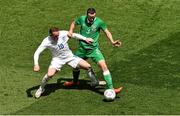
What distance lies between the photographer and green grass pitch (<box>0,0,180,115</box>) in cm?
1482

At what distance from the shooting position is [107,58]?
19422 mm

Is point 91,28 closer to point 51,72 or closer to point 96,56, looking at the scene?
point 96,56

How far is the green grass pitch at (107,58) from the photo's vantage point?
48.6 ft

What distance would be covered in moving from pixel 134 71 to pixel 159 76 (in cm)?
100

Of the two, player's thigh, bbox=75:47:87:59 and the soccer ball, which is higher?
player's thigh, bbox=75:47:87:59

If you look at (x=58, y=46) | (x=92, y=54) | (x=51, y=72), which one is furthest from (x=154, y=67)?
(x=51, y=72)

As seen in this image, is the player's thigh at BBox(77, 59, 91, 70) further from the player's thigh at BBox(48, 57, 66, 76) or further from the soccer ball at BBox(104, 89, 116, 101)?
the soccer ball at BBox(104, 89, 116, 101)

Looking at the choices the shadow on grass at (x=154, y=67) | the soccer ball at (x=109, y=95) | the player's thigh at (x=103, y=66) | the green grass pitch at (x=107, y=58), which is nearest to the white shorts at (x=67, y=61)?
the player's thigh at (x=103, y=66)

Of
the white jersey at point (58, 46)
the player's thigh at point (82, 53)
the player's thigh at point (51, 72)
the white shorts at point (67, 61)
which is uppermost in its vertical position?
the white jersey at point (58, 46)

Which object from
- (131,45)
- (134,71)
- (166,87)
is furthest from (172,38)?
(166,87)

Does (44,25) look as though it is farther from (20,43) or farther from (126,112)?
(126,112)

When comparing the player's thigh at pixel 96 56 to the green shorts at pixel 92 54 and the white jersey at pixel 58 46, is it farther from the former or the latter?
the white jersey at pixel 58 46

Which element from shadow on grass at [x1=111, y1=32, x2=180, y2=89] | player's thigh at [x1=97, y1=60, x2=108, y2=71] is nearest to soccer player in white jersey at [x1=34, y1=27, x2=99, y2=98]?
player's thigh at [x1=97, y1=60, x2=108, y2=71]

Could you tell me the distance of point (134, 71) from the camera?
1775 cm
